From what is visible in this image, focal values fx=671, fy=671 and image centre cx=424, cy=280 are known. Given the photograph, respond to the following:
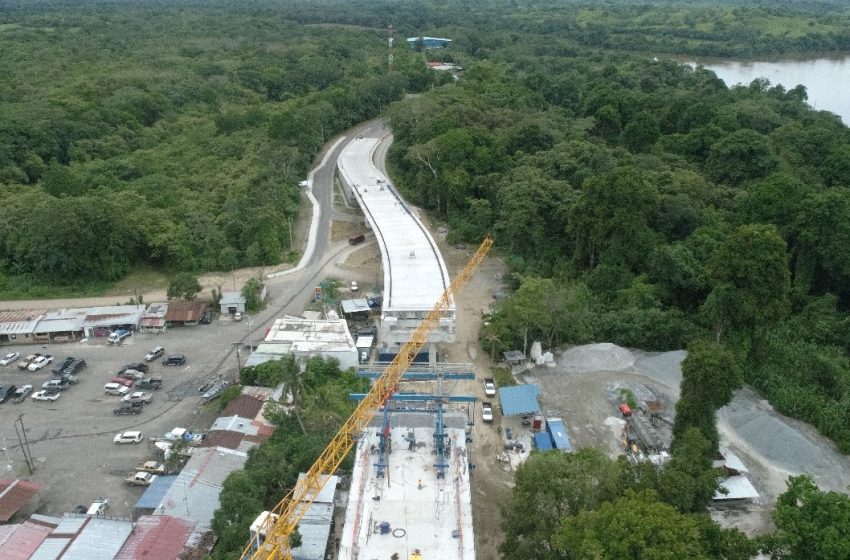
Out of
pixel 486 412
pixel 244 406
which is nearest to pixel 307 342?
pixel 244 406

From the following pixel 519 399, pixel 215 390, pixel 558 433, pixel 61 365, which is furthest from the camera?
pixel 61 365

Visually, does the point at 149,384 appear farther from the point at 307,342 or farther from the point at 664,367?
the point at 664,367

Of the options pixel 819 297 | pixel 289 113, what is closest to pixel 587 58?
pixel 289 113

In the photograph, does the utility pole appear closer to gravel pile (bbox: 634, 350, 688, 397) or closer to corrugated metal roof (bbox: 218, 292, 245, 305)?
corrugated metal roof (bbox: 218, 292, 245, 305)

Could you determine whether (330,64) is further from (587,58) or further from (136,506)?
(136,506)

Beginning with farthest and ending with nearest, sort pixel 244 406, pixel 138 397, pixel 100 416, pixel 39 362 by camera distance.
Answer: pixel 39 362
pixel 138 397
pixel 100 416
pixel 244 406

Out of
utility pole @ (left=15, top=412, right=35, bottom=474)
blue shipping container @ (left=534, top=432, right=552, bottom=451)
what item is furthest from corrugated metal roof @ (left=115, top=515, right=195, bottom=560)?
blue shipping container @ (left=534, top=432, right=552, bottom=451)
